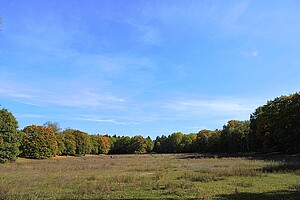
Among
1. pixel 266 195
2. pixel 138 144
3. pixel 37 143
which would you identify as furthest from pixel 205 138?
pixel 266 195

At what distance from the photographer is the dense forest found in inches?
2194

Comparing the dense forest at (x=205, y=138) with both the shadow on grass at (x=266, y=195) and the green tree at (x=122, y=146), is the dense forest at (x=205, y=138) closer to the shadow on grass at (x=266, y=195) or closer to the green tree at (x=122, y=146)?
the green tree at (x=122, y=146)

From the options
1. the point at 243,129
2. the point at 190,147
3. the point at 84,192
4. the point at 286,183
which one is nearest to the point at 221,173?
the point at 286,183

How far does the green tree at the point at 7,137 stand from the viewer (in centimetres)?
5688

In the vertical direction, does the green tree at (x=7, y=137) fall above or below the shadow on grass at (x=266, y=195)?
above

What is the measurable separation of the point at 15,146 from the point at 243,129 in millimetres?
69215

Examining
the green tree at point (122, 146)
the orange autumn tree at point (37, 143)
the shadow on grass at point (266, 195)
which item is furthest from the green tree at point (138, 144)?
the shadow on grass at point (266, 195)

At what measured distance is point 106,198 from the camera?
1328 centimetres

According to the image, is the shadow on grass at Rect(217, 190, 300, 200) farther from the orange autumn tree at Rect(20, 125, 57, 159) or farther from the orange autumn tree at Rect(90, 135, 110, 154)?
the orange autumn tree at Rect(90, 135, 110, 154)

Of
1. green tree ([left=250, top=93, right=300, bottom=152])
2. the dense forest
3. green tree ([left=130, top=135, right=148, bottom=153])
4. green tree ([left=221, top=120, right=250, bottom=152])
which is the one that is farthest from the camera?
green tree ([left=130, top=135, right=148, bottom=153])

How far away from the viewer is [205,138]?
4619 inches

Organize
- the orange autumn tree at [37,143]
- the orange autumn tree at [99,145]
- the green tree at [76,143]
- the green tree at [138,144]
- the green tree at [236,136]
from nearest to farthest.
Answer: the orange autumn tree at [37,143] → the green tree at [236,136] → the green tree at [76,143] → the orange autumn tree at [99,145] → the green tree at [138,144]

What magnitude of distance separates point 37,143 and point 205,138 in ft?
232

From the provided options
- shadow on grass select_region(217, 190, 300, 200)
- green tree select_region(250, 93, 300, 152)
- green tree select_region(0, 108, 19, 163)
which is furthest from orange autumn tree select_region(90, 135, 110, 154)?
shadow on grass select_region(217, 190, 300, 200)
